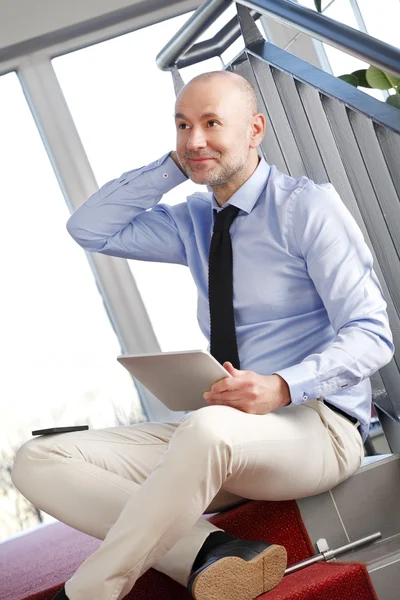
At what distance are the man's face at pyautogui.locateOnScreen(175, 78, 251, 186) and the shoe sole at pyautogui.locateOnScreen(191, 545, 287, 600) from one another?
0.89 metres

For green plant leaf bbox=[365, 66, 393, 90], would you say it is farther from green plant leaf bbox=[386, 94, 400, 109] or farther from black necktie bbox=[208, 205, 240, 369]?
black necktie bbox=[208, 205, 240, 369]

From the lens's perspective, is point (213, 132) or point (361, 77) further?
point (361, 77)

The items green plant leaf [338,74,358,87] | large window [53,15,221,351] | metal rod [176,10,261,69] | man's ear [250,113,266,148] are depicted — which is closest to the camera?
man's ear [250,113,266,148]

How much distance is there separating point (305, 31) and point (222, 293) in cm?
62

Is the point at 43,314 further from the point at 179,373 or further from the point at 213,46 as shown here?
the point at 179,373

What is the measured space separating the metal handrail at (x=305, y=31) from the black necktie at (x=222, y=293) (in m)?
0.46

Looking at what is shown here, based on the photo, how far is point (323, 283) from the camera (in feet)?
5.93

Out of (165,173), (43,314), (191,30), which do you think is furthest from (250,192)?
(43,314)

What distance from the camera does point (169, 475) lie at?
4.88 feet

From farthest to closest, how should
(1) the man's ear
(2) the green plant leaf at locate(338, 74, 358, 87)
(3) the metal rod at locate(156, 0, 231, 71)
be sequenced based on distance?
(2) the green plant leaf at locate(338, 74, 358, 87), (3) the metal rod at locate(156, 0, 231, 71), (1) the man's ear

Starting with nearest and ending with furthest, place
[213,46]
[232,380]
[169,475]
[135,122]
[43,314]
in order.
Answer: [169,475] < [232,380] < [213,46] < [43,314] < [135,122]

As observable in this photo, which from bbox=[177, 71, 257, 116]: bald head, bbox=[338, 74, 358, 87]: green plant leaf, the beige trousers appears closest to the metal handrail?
bbox=[177, 71, 257, 116]: bald head

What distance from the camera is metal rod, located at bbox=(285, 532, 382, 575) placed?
1.77 metres

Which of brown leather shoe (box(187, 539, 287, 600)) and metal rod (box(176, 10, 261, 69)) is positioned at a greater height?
metal rod (box(176, 10, 261, 69))
